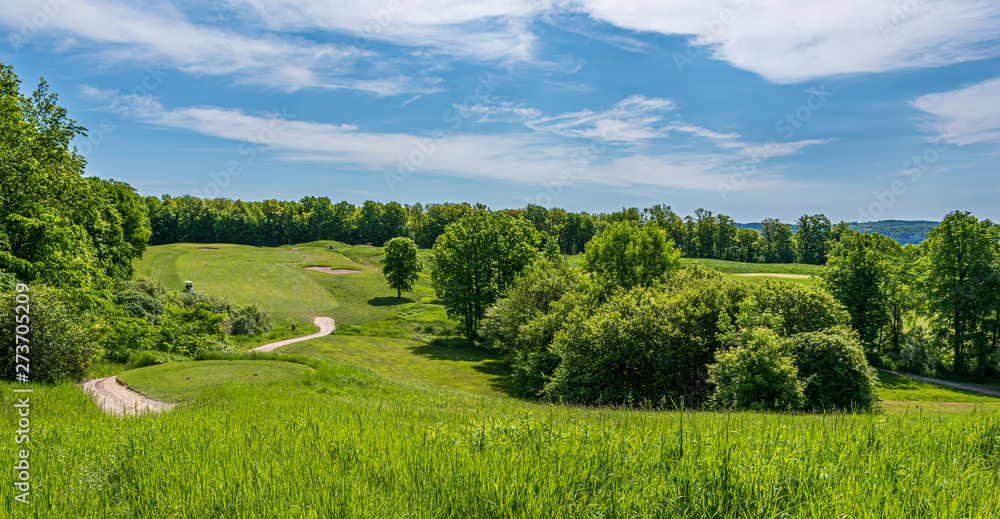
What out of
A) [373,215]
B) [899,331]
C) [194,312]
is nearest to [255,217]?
[373,215]

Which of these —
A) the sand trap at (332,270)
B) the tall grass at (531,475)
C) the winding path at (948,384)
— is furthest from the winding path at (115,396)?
the sand trap at (332,270)

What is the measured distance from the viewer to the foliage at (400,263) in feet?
226

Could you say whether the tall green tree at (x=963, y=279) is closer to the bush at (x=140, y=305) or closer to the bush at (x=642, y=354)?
the bush at (x=642, y=354)

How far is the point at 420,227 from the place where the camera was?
459 ft

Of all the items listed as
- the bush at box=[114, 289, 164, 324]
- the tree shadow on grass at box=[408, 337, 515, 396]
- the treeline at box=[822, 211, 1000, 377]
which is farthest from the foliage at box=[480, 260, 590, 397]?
the treeline at box=[822, 211, 1000, 377]

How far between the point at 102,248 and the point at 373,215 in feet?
411

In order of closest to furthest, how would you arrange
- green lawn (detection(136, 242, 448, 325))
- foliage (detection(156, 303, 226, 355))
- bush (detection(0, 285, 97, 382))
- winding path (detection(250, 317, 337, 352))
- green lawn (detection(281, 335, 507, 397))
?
bush (detection(0, 285, 97, 382))
foliage (detection(156, 303, 226, 355))
green lawn (detection(281, 335, 507, 397))
winding path (detection(250, 317, 337, 352))
green lawn (detection(136, 242, 448, 325))

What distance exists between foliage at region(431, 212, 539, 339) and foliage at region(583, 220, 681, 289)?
41.7 feet

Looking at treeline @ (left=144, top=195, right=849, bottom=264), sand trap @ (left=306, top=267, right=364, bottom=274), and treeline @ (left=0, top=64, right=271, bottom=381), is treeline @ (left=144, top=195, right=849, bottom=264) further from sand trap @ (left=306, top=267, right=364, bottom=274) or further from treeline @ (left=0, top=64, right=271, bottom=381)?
treeline @ (left=0, top=64, right=271, bottom=381)

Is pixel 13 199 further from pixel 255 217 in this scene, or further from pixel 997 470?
pixel 255 217

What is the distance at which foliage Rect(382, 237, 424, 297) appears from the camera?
6894 centimetres

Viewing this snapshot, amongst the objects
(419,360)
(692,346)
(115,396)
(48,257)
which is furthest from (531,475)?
(419,360)

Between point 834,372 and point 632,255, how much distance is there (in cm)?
2220

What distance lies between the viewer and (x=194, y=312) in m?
30.0
